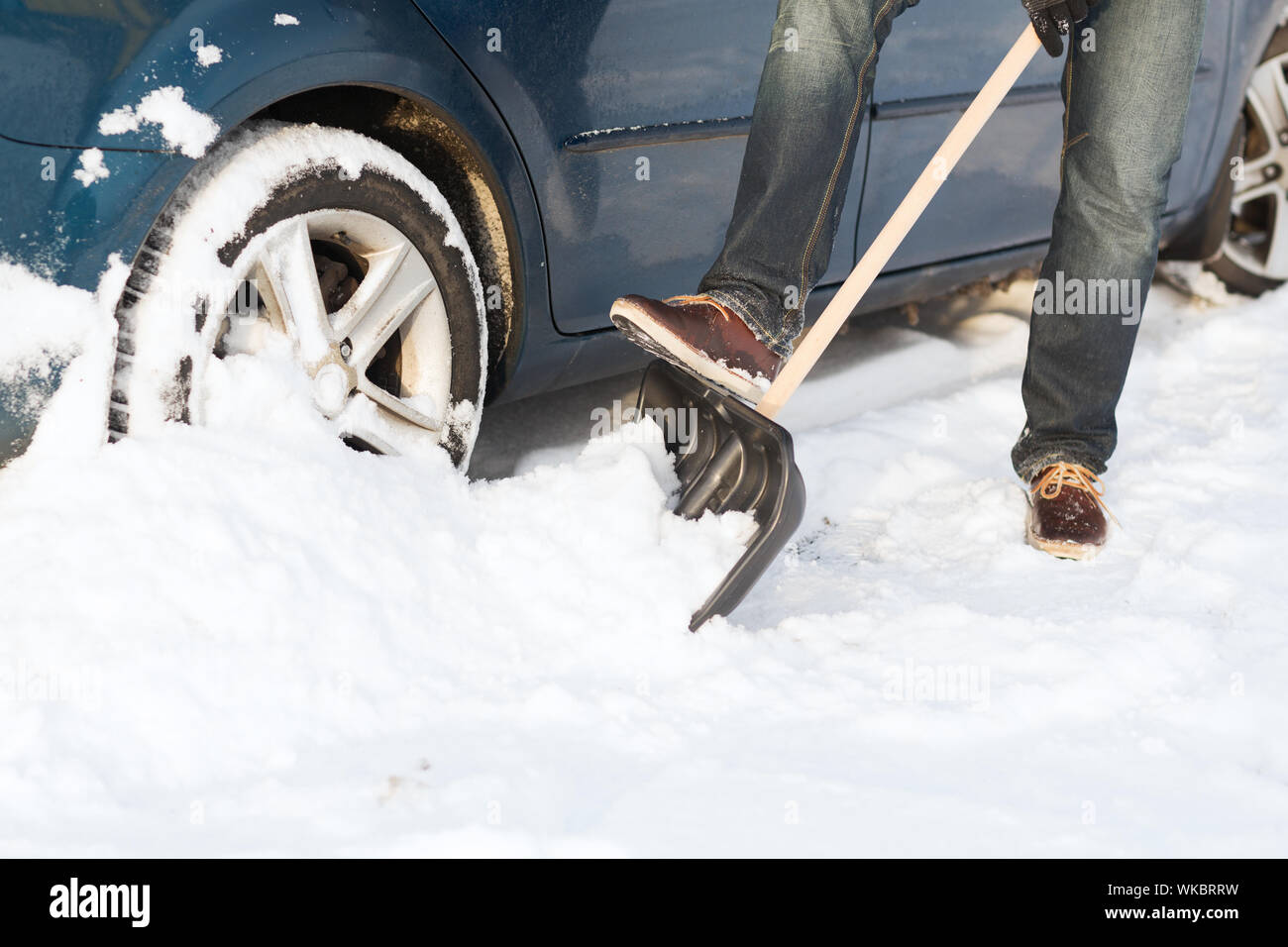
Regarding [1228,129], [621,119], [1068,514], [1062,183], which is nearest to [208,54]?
[621,119]

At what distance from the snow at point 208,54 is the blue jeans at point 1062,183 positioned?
80 centimetres

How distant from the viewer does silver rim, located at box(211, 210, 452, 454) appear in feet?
5.77

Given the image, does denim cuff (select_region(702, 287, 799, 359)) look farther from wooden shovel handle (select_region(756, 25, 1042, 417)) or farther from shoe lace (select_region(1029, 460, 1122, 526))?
shoe lace (select_region(1029, 460, 1122, 526))

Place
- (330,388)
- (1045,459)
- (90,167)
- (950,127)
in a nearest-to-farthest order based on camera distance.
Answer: (90,167), (330,388), (1045,459), (950,127)

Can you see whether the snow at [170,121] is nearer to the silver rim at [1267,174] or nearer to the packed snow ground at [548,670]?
the packed snow ground at [548,670]

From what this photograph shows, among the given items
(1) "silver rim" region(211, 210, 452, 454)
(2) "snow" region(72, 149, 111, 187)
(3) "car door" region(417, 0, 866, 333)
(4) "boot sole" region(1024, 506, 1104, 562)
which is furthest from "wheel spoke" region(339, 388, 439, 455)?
(4) "boot sole" region(1024, 506, 1104, 562)

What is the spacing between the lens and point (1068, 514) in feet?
7.23

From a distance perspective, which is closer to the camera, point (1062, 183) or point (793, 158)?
point (793, 158)

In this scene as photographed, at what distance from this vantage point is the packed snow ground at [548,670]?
1.41m

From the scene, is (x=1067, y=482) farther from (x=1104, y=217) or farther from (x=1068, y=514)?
(x=1104, y=217)

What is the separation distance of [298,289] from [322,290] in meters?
0.16

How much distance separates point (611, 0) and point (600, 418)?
35.0 inches
